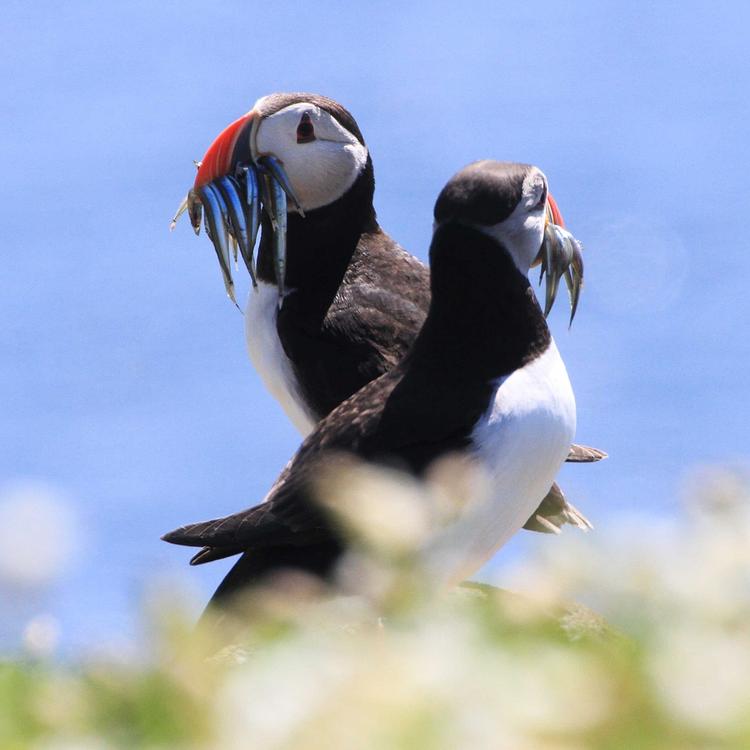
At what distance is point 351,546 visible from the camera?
556cm

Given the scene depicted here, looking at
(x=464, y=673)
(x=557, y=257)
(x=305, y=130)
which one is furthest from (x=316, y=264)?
(x=464, y=673)

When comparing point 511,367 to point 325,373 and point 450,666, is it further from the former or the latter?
point 450,666

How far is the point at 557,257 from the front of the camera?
669 centimetres

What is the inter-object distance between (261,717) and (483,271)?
4591 mm

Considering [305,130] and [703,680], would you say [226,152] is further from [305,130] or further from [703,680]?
[703,680]

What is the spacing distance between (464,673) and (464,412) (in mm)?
4177

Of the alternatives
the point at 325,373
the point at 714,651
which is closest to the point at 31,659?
the point at 714,651

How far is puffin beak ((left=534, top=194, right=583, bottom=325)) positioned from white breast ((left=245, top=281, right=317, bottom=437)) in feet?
4.79

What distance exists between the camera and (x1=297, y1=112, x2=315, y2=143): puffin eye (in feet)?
26.2

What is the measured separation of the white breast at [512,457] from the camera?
18.4 feet

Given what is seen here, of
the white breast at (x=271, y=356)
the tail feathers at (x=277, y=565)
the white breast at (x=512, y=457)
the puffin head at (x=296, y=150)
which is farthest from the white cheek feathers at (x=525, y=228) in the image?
the puffin head at (x=296, y=150)

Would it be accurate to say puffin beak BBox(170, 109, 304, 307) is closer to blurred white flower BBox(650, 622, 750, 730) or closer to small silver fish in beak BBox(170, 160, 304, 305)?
small silver fish in beak BBox(170, 160, 304, 305)

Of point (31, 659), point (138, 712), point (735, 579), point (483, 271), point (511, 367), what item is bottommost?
point (31, 659)

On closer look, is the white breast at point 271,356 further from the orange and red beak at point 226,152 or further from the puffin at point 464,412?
the puffin at point 464,412
